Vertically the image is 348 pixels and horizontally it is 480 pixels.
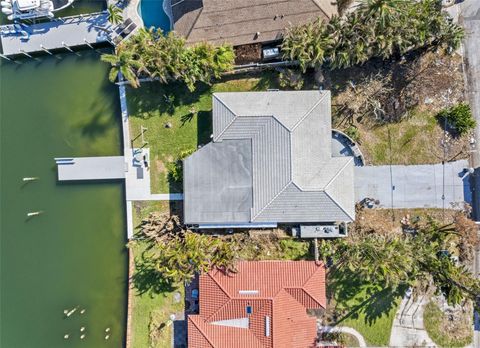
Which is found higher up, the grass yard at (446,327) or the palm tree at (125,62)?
the palm tree at (125,62)

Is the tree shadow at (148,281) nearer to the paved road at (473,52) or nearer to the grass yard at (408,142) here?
the grass yard at (408,142)

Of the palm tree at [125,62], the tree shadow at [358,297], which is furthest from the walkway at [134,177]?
the tree shadow at [358,297]

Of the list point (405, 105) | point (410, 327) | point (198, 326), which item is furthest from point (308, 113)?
point (410, 327)

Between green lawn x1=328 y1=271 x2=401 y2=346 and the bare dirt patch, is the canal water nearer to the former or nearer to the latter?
green lawn x1=328 y1=271 x2=401 y2=346

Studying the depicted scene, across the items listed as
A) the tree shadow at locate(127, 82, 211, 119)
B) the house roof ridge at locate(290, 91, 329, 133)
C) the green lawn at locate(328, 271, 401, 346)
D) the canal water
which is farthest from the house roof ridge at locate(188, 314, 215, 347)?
the tree shadow at locate(127, 82, 211, 119)

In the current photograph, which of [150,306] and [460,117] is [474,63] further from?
A: [150,306]

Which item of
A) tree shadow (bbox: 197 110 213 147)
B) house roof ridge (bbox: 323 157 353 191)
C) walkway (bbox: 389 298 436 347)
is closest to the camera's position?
house roof ridge (bbox: 323 157 353 191)
